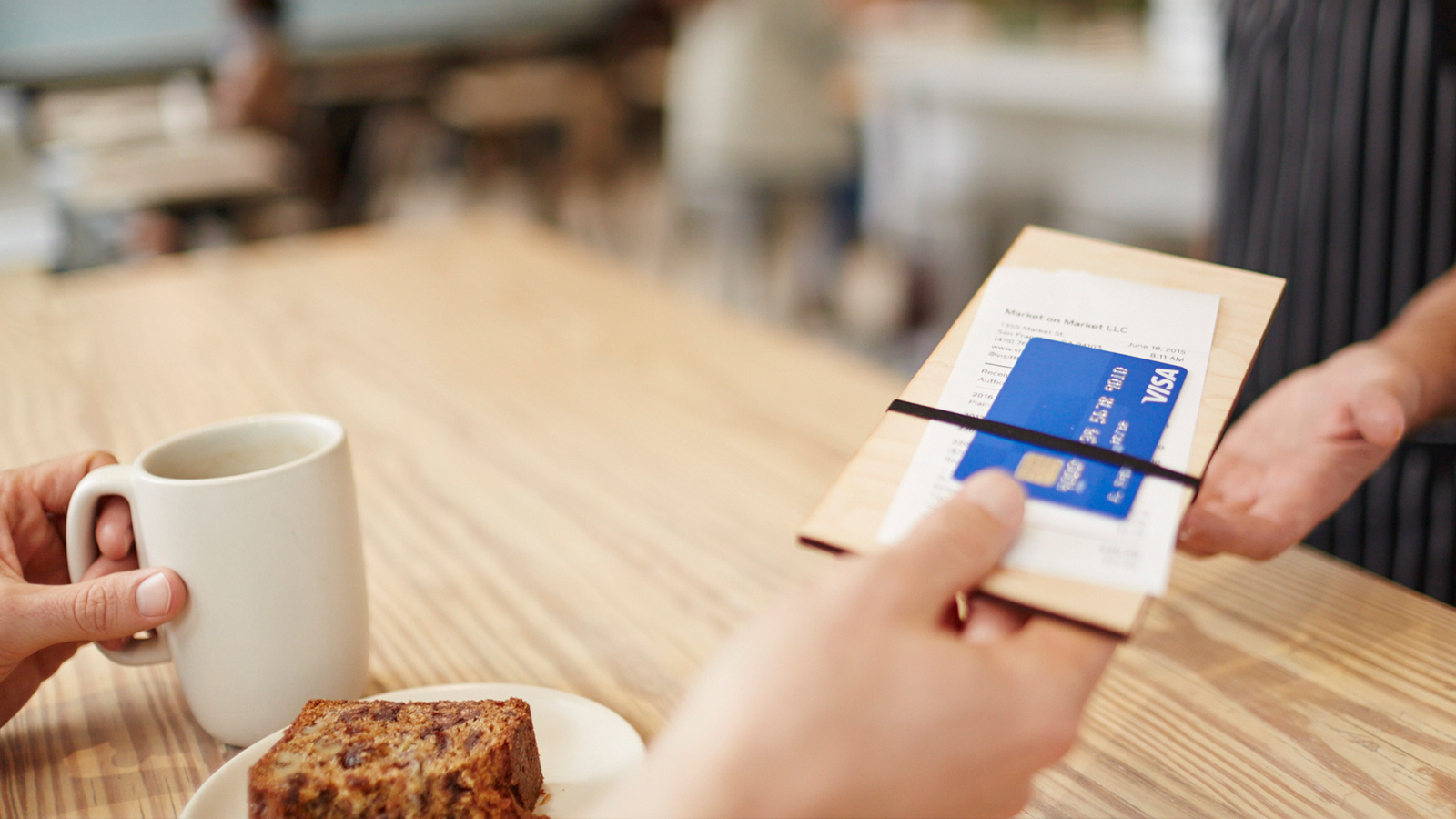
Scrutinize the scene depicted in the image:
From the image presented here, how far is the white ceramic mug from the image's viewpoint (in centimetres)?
45

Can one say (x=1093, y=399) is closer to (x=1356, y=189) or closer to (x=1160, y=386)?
→ (x=1160, y=386)

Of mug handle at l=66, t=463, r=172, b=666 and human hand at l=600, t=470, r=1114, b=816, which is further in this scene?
mug handle at l=66, t=463, r=172, b=666

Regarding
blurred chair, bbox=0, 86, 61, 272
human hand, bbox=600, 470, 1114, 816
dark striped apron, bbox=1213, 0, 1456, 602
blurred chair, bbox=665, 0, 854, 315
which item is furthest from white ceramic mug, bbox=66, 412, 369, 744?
blurred chair, bbox=0, 86, 61, 272

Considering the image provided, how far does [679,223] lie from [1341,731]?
14.7 ft

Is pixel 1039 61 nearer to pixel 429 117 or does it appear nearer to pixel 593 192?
pixel 593 192

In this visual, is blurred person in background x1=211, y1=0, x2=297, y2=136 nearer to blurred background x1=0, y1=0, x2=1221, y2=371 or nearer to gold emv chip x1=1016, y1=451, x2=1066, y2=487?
blurred background x1=0, y1=0, x2=1221, y2=371

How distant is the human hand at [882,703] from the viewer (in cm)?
32

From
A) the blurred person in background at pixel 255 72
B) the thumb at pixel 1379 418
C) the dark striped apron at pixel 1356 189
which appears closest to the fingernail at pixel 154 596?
the thumb at pixel 1379 418

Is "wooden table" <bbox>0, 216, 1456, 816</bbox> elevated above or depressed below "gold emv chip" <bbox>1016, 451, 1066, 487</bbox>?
below

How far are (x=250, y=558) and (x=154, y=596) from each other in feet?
0.14

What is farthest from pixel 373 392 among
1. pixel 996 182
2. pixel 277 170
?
pixel 996 182

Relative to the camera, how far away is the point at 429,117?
5453mm

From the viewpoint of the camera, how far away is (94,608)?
455 millimetres

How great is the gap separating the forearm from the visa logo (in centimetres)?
37
